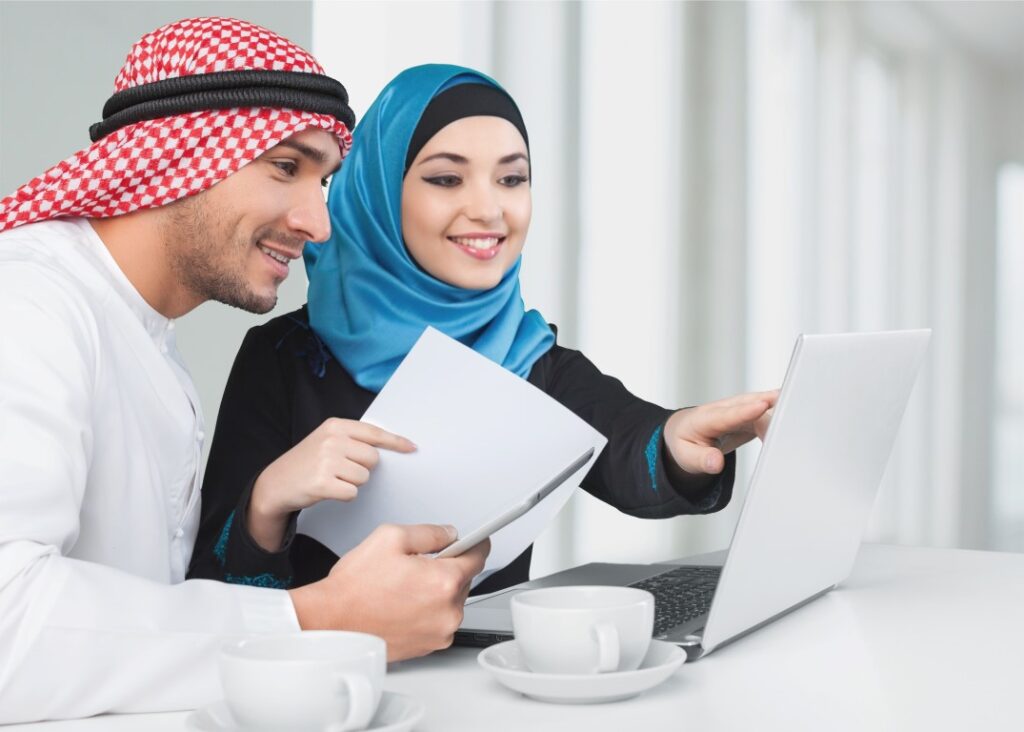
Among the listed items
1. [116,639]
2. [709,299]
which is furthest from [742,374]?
[116,639]

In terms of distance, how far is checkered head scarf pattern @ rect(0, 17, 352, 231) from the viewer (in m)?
1.07

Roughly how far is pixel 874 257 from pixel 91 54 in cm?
227

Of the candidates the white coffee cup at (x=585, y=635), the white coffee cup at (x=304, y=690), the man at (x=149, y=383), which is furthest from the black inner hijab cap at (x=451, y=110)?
the white coffee cup at (x=304, y=690)

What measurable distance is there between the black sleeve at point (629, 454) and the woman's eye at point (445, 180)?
316mm

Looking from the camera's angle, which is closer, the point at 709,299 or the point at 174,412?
the point at 174,412

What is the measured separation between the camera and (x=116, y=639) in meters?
0.72

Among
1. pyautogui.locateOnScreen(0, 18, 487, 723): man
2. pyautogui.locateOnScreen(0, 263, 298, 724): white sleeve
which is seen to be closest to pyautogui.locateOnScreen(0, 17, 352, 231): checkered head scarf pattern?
pyautogui.locateOnScreen(0, 18, 487, 723): man

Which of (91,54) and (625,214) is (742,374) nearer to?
(625,214)

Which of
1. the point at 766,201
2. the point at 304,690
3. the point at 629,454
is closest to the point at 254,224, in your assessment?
the point at 629,454

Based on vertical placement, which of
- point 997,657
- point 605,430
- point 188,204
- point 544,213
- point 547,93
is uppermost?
point 547,93

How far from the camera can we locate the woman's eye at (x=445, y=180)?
157 centimetres

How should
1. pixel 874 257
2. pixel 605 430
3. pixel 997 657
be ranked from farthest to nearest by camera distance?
pixel 874 257 < pixel 605 430 < pixel 997 657

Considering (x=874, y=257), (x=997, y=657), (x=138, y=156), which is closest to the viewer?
(x=997, y=657)

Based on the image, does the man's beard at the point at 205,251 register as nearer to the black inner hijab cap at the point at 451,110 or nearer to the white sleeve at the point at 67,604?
the white sleeve at the point at 67,604
